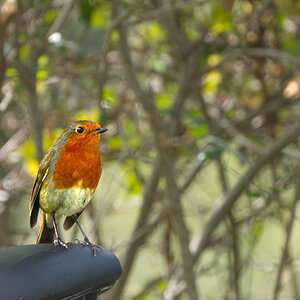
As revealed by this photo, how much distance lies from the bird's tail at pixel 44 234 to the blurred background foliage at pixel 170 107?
0.88 metres

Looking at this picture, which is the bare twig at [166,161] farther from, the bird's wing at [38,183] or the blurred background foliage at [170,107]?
the bird's wing at [38,183]

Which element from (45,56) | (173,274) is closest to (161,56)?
(45,56)

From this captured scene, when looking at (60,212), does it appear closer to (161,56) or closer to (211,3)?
(211,3)

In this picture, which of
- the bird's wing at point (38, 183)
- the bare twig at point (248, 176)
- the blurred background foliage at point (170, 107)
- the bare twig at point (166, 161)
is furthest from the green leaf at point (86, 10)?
the bird's wing at point (38, 183)

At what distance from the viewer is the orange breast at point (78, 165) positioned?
2346 mm

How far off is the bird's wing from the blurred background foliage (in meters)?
0.89

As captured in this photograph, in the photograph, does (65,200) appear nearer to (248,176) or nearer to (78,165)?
(78,165)

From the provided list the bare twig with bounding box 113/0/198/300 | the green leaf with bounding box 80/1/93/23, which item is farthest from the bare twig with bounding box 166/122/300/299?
the green leaf with bounding box 80/1/93/23

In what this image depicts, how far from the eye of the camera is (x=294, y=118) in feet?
14.7

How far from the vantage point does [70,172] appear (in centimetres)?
237

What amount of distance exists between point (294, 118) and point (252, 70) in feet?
1.51

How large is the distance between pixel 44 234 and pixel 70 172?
0.37 metres

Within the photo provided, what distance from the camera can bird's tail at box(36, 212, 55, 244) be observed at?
257cm

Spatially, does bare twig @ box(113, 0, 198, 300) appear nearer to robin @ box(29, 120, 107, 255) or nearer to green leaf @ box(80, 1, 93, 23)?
green leaf @ box(80, 1, 93, 23)
